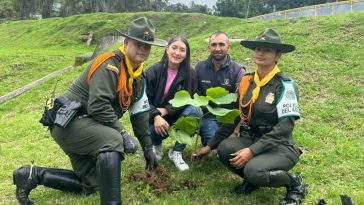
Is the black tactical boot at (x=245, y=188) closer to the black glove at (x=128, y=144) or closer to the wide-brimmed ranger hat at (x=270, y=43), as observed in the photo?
the black glove at (x=128, y=144)

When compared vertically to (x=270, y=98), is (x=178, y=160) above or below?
below

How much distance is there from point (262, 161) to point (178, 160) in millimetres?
1699

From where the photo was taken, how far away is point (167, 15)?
1363 inches

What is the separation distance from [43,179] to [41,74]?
13.7 m

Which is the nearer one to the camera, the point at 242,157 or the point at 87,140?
the point at 87,140

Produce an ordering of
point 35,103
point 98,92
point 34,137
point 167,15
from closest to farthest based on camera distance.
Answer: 1. point 98,92
2. point 34,137
3. point 35,103
4. point 167,15

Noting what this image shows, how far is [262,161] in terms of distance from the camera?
4.93 metres

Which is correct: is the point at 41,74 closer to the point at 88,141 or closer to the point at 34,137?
the point at 34,137

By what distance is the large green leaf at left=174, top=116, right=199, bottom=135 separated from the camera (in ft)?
18.5

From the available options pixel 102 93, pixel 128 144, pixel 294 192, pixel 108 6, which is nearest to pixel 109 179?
pixel 128 144

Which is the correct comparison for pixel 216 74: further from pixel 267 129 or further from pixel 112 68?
pixel 112 68

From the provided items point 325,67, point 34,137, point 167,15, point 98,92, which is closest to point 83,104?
point 98,92

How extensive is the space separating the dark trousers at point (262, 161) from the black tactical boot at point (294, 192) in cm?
17

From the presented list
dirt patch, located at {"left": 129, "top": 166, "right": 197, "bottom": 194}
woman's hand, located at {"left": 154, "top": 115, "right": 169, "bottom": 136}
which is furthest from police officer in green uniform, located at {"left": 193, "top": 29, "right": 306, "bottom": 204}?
woman's hand, located at {"left": 154, "top": 115, "right": 169, "bottom": 136}
